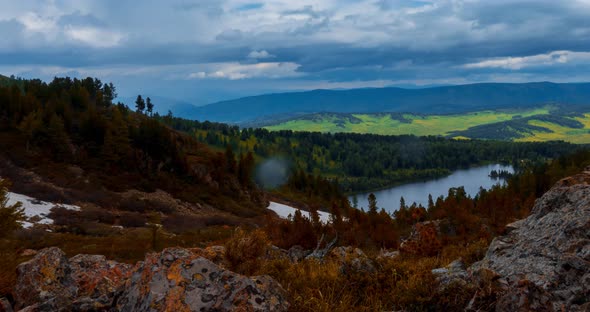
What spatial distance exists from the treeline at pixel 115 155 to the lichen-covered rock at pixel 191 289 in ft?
153

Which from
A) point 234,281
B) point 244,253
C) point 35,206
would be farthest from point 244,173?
point 234,281

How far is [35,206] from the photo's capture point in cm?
3478

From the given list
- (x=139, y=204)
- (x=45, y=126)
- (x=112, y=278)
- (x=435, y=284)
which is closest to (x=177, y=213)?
(x=139, y=204)

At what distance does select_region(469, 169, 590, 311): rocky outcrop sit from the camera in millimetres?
5605

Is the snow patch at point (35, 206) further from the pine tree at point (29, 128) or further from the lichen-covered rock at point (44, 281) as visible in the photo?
the lichen-covered rock at point (44, 281)

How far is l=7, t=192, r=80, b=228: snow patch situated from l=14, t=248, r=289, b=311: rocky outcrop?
87.8 feet

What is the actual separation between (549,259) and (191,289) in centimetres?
607

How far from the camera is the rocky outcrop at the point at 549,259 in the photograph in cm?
561

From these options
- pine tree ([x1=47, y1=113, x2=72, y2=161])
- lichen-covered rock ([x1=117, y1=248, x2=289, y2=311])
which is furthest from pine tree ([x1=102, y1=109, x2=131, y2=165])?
lichen-covered rock ([x1=117, y1=248, x2=289, y2=311])

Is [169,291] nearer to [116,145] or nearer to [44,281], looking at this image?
[44,281]

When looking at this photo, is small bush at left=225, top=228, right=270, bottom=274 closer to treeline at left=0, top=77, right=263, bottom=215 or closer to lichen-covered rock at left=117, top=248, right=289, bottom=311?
lichen-covered rock at left=117, top=248, right=289, bottom=311

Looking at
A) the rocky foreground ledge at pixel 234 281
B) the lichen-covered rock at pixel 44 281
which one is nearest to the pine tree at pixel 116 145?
the lichen-covered rock at pixel 44 281

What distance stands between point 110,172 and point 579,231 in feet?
180

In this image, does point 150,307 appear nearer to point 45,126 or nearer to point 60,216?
point 60,216
